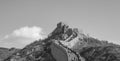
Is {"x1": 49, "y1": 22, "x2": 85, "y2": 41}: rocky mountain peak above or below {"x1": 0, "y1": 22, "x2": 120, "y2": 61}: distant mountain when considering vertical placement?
above

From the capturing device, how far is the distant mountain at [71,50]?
54.7 metres

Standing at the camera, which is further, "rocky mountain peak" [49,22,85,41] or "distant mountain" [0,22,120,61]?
"rocky mountain peak" [49,22,85,41]

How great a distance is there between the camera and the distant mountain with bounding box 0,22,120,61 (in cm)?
5466

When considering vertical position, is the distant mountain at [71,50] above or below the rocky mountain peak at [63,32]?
below

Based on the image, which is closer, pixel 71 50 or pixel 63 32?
pixel 71 50

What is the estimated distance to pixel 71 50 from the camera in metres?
58.2

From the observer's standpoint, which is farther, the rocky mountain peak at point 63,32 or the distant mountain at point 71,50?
the rocky mountain peak at point 63,32

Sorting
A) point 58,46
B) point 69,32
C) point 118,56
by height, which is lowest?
point 118,56

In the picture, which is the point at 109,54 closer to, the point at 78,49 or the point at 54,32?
the point at 78,49

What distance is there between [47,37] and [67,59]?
3240cm

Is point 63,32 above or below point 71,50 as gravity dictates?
above

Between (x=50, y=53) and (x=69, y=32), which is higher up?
(x=69, y=32)

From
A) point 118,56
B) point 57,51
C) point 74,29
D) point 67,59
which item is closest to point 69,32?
point 74,29

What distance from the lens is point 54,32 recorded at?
84125 millimetres
